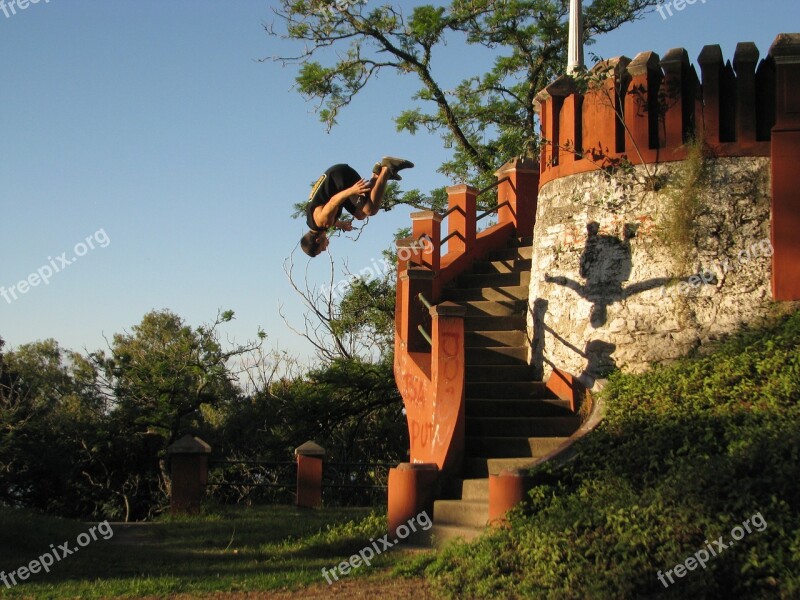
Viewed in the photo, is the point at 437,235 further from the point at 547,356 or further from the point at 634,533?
the point at 634,533

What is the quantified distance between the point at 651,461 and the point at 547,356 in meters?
3.00

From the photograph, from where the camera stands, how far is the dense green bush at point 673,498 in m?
7.13

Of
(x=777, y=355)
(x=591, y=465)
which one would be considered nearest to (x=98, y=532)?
(x=591, y=465)

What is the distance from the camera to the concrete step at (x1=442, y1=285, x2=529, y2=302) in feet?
42.5

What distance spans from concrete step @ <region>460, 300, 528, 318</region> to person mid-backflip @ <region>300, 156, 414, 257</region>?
275cm

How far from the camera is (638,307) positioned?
10.4 meters

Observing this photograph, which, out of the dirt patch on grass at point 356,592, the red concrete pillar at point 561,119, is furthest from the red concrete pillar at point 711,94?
the dirt patch on grass at point 356,592

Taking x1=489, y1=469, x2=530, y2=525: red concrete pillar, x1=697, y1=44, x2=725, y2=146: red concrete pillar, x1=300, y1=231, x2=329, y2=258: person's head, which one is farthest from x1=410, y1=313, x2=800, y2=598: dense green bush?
x1=300, y1=231, x2=329, y2=258: person's head

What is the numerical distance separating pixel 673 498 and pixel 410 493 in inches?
122

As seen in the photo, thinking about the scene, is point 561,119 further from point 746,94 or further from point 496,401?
point 496,401

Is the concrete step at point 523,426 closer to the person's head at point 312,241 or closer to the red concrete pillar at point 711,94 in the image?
the person's head at point 312,241

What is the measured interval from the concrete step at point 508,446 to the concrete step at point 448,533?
1236 millimetres

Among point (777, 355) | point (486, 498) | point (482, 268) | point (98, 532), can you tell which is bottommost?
point (98, 532)

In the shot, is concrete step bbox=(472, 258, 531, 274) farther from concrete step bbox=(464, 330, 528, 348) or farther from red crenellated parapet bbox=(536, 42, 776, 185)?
red crenellated parapet bbox=(536, 42, 776, 185)
